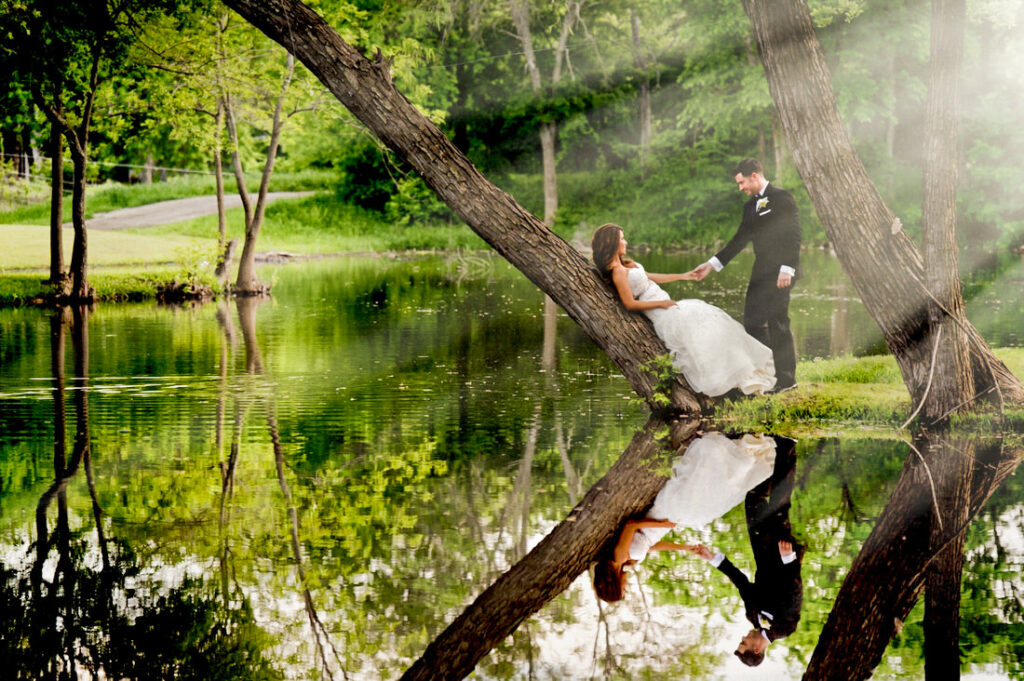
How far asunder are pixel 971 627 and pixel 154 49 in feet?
64.7

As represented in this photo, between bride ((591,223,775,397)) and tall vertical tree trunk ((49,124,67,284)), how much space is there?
48.6ft

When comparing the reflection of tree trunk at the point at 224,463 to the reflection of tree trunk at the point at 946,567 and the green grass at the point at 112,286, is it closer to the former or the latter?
the reflection of tree trunk at the point at 946,567

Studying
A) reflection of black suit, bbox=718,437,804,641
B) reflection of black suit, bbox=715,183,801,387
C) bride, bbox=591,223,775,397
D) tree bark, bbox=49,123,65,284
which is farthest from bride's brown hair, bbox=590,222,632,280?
tree bark, bbox=49,123,65,284

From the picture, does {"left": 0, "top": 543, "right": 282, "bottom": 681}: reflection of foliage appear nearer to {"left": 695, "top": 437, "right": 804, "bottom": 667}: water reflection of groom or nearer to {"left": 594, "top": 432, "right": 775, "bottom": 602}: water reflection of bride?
{"left": 594, "top": 432, "right": 775, "bottom": 602}: water reflection of bride

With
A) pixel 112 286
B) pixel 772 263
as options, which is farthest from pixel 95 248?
pixel 772 263

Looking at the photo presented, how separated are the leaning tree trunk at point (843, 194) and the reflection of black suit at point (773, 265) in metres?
0.81

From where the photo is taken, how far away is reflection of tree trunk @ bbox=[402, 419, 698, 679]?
4531mm

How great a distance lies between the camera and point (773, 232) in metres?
9.73

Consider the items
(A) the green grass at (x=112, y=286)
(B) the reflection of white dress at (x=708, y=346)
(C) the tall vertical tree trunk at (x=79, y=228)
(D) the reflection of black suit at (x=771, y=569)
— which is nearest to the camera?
(D) the reflection of black suit at (x=771, y=569)

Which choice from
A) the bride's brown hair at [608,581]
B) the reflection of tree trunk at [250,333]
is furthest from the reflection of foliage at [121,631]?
the reflection of tree trunk at [250,333]

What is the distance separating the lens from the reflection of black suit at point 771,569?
4.89 metres

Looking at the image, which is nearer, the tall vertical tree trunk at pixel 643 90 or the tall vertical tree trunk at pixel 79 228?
the tall vertical tree trunk at pixel 79 228

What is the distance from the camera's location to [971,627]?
479 cm

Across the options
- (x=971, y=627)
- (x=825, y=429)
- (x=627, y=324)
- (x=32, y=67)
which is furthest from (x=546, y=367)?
(x=32, y=67)
